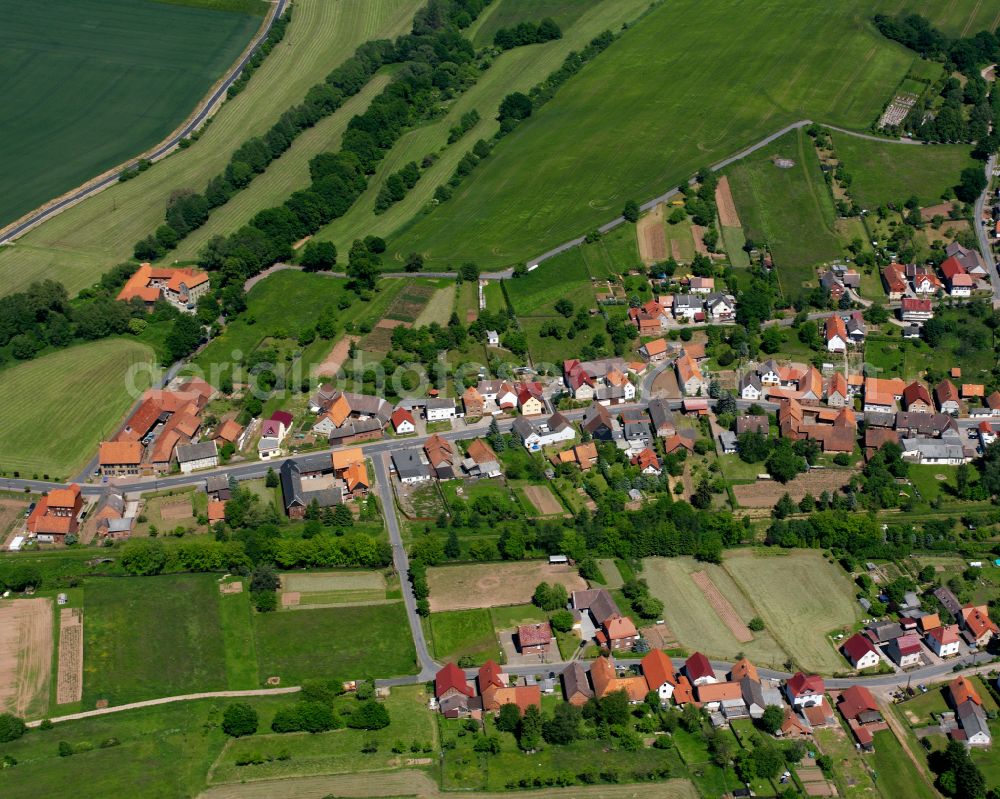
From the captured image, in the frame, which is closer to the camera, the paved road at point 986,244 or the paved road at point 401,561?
the paved road at point 401,561

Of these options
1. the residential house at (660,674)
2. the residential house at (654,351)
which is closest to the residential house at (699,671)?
the residential house at (660,674)

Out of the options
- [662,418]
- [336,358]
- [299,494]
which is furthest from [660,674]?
[336,358]

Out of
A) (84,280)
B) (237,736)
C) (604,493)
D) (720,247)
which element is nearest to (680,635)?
(604,493)

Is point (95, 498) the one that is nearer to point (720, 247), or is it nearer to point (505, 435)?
point (505, 435)

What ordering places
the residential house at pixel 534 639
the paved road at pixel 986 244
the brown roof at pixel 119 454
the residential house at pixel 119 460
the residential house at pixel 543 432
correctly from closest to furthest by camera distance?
the residential house at pixel 534 639 → the brown roof at pixel 119 454 → the residential house at pixel 119 460 → the residential house at pixel 543 432 → the paved road at pixel 986 244

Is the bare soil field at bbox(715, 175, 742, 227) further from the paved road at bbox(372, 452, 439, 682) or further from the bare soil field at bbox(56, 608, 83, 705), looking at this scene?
the bare soil field at bbox(56, 608, 83, 705)

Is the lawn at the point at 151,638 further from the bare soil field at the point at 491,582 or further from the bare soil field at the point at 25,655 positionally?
the bare soil field at the point at 491,582
